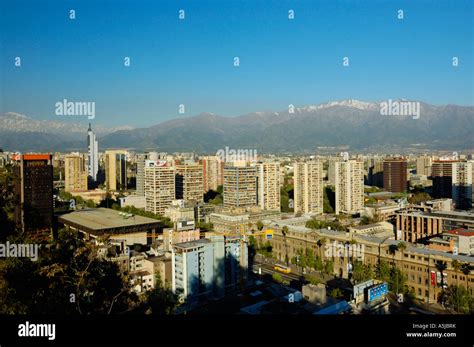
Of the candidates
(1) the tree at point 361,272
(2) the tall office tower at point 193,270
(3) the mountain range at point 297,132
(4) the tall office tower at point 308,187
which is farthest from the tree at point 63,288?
(3) the mountain range at point 297,132

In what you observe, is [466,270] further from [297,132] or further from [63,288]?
[297,132]

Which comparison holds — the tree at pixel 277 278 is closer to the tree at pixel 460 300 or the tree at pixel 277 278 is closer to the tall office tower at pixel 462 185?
the tree at pixel 460 300

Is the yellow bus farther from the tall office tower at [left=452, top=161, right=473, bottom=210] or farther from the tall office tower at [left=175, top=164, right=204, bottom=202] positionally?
the tall office tower at [left=452, top=161, right=473, bottom=210]

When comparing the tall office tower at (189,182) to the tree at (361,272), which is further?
the tall office tower at (189,182)

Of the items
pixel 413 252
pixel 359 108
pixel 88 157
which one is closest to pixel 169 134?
pixel 88 157

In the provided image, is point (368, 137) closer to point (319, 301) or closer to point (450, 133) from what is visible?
point (450, 133)

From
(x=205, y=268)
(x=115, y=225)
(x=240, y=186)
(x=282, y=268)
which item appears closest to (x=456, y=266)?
(x=282, y=268)

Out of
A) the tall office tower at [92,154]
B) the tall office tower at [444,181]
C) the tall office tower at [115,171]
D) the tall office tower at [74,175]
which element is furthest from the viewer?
the tall office tower at [92,154]
